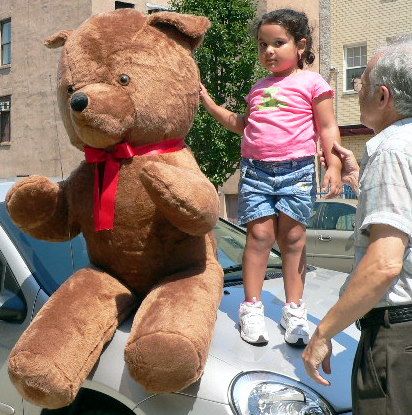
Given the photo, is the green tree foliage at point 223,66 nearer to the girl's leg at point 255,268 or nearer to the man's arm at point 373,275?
the girl's leg at point 255,268

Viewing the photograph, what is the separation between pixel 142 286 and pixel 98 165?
561 mm

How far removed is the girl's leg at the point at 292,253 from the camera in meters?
3.14

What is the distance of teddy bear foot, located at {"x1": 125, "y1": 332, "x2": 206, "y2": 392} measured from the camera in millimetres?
2332

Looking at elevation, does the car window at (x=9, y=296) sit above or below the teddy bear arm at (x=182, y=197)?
below

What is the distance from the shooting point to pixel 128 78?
2758mm

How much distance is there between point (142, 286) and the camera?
2.95 meters

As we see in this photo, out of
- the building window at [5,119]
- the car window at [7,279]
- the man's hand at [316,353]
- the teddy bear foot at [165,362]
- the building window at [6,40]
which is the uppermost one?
the man's hand at [316,353]

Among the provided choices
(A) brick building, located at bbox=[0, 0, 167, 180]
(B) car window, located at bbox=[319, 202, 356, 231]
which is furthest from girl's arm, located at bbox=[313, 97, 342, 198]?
(A) brick building, located at bbox=[0, 0, 167, 180]

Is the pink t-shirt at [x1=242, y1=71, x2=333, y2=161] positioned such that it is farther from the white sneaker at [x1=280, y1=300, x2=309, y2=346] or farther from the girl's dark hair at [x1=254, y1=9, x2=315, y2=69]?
the white sneaker at [x1=280, y1=300, x2=309, y2=346]

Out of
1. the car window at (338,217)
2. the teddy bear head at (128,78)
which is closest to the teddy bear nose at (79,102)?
the teddy bear head at (128,78)

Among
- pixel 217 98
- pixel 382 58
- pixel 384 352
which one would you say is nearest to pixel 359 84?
pixel 382 58

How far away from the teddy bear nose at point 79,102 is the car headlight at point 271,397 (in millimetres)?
1195

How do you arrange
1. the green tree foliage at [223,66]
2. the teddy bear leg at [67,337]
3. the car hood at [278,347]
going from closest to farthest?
the teddy bear leg at [67,337] → the car hood at [278,347] → the green tree foliage at [223,66]

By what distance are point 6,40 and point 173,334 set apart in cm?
2235
